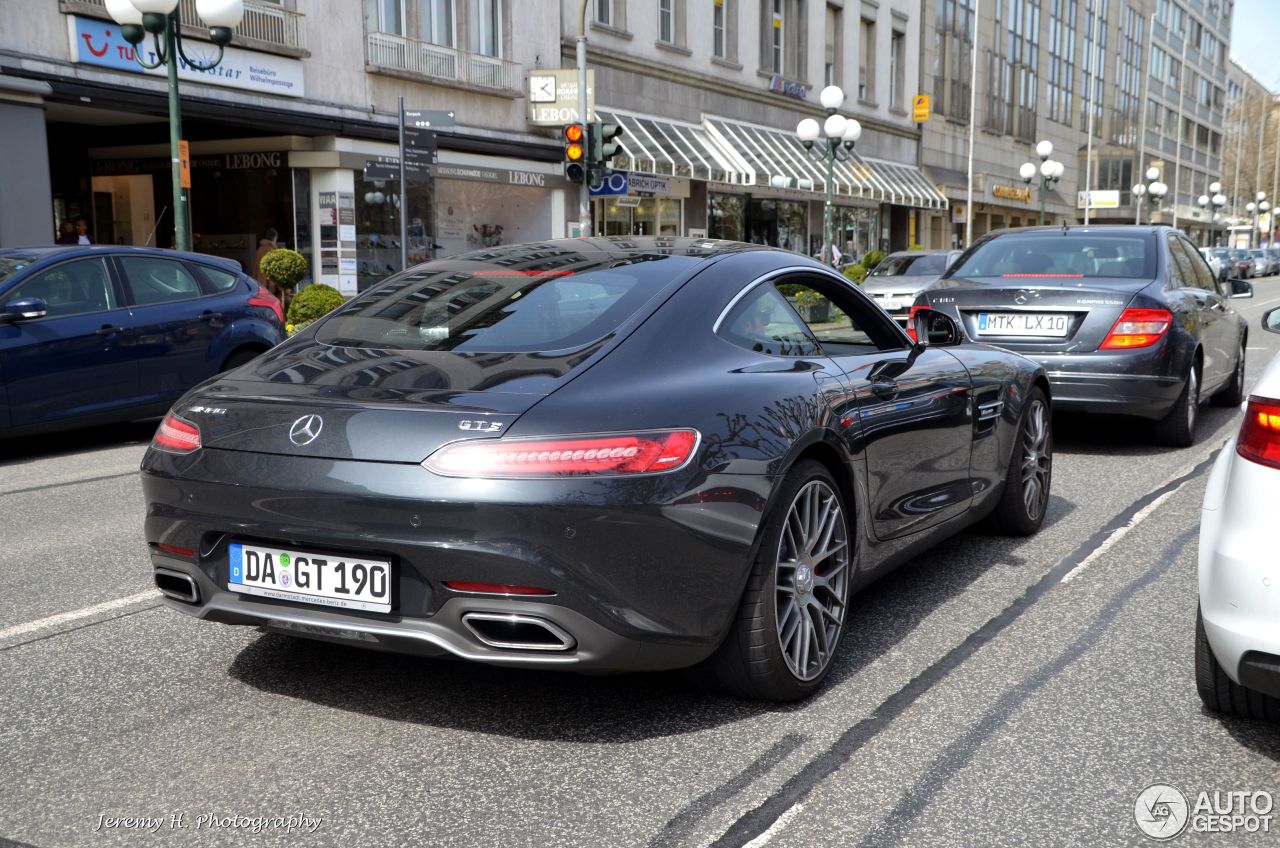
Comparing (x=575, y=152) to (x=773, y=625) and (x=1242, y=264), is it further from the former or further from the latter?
(x=1242, y=264)

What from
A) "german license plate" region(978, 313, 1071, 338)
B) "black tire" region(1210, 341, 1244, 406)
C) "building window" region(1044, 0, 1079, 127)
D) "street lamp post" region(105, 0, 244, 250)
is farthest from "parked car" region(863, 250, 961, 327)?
"building window" region(1044, 0, 1079, 127)

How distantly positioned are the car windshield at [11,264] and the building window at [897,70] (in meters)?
37.5

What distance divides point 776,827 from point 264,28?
63.4 feet

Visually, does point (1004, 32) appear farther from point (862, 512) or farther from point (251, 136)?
point (862, 512)

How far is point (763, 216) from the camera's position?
3491 cm

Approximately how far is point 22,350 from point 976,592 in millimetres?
6871

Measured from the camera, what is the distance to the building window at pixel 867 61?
4078 cm

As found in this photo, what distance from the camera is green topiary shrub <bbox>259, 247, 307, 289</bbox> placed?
19109 millimetres

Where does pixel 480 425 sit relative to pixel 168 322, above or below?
above

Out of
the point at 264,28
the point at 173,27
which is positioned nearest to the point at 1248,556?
the point at 173,27

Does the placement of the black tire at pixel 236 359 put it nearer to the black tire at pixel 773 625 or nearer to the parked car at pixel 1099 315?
the parked car at pixel 1099 315

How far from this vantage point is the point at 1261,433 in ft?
10.1

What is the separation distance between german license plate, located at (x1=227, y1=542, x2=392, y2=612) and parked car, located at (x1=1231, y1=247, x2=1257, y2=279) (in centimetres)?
5607

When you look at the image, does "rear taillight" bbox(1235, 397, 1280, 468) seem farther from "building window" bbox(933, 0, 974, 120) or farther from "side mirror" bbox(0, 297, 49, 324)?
"building window" bbox(933, 0, 974, 120)
